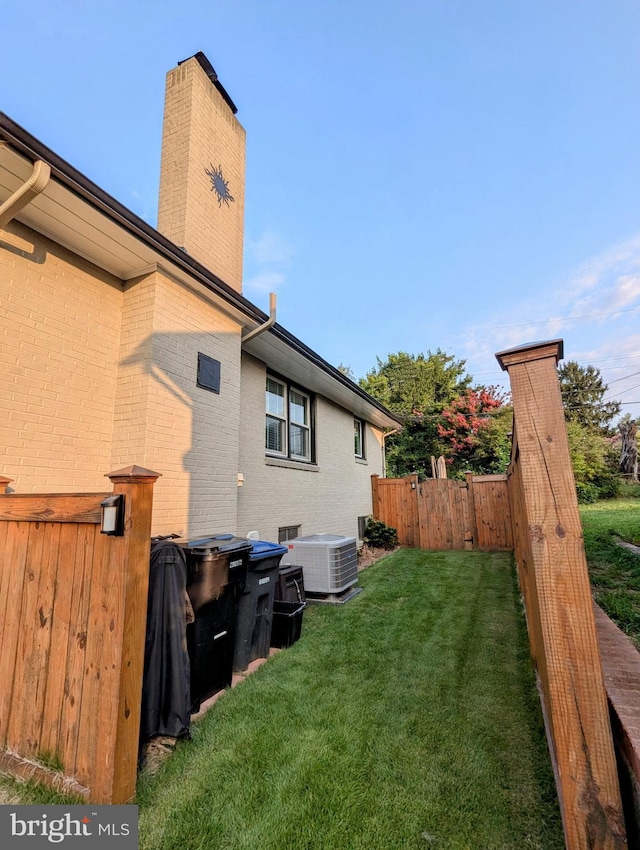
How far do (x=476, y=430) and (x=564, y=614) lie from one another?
1755cm

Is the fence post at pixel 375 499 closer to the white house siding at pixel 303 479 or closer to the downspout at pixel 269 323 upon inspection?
the white house siding at pixel 303 479

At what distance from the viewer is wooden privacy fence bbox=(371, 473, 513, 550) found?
902 centimetres

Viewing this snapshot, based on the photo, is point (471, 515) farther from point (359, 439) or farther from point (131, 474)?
point (131, 474)

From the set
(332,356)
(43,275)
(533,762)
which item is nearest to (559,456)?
(533,762)

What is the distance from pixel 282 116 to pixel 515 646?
9908mm

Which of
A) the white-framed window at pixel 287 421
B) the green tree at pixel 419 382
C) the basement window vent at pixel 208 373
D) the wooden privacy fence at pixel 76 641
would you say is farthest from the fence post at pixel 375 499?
the green tree at pixel 419 382

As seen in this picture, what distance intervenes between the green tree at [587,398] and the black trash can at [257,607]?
2944cm

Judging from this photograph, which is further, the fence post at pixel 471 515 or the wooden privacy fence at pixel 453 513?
the fence post at pixel 471 515

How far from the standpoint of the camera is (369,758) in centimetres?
204

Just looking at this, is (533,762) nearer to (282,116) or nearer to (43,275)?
(43,275)

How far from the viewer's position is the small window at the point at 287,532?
6.42 m

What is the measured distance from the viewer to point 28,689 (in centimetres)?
209

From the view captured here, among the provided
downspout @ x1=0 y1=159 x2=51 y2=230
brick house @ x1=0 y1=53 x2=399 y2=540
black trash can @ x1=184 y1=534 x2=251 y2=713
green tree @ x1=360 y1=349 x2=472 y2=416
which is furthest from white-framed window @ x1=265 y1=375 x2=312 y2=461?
green tree @ x1=360 y1=349 x2=472 y2=416

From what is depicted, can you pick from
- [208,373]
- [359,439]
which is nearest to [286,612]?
[208,373]
